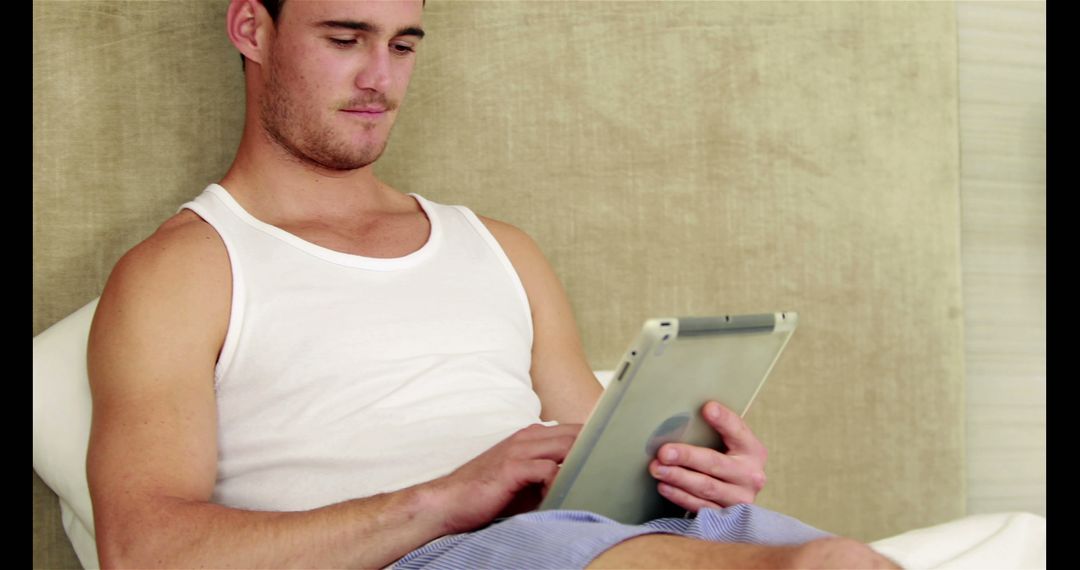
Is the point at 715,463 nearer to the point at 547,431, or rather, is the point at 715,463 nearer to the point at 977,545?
the point at 547,431

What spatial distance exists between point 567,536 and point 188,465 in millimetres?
472

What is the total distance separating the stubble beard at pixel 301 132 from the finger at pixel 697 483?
2.14 ft

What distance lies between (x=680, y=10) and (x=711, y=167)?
272 millimetres

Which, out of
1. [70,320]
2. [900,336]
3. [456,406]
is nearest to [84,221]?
[70,320]

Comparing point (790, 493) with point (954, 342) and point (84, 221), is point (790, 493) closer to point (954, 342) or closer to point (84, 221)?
point (954, 342)

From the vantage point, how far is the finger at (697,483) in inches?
43.9

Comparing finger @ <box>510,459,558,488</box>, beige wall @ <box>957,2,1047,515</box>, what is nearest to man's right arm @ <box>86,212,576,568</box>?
finger @ <box>510,459,558,488</box>

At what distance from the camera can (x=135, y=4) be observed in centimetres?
166

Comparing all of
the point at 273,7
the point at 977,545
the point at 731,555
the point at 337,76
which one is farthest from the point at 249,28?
the point at 977,545

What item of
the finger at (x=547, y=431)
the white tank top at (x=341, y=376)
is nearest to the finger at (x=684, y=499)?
the finger at (x=547, y=431)

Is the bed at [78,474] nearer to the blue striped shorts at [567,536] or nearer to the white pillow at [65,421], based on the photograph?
the white pillow at [65,421]

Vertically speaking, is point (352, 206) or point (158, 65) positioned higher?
point (158, 65)

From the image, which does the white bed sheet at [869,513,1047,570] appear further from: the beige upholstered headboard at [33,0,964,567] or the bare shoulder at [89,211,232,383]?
the bare shoulder at [89,211,232,383]

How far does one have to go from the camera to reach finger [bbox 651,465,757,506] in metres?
1.12
